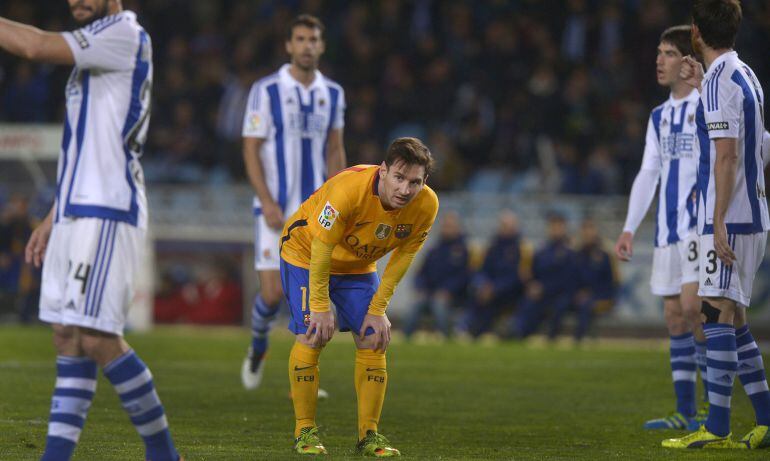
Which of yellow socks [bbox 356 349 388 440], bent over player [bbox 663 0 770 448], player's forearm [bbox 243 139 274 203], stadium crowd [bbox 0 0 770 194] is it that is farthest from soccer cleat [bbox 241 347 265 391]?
stadium crowd [bbox 0 0 770 194]

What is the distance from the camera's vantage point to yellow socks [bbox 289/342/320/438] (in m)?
6.40

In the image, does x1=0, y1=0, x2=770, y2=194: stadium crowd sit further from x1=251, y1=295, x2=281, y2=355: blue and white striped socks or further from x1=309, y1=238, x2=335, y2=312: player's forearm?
x1=309, y1=238, x2=335, y2=312: player's forearm

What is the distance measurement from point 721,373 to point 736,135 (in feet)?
4.27

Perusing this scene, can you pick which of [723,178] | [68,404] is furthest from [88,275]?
[723,178]

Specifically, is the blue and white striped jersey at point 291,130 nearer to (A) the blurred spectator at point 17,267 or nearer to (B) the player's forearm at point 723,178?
(B) the player's forearm at point 723,178

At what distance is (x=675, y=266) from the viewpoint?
7969 mm

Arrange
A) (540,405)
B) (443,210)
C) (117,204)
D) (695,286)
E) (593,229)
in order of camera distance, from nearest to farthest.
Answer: (117,204), (695,286), (540,405), (593,229), (443,210)

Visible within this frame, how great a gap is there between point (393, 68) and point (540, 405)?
12780 mm

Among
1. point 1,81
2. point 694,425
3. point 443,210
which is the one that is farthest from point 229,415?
point 1,81

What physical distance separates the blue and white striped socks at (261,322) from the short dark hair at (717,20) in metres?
3.98

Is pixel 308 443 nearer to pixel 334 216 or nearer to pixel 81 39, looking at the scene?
pixel 334 216

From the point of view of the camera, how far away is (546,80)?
1991cm

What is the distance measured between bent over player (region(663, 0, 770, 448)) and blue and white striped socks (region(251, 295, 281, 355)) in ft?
11.3

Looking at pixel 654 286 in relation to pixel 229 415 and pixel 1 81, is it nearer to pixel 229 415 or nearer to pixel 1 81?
pixel 229 415
